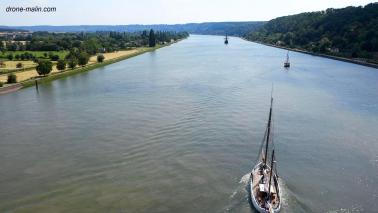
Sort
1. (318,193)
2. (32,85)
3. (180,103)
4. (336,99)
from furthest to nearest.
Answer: (32,85)
(336,99)
(180,103)
(318,193)

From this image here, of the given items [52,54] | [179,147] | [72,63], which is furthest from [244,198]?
[52,54]

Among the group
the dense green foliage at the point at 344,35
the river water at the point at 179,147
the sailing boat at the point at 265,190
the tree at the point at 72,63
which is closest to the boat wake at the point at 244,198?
the river water at the point at 179,147

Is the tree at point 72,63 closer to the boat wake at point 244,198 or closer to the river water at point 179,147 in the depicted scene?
the river water at point 179,147

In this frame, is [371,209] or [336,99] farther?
[336,99]

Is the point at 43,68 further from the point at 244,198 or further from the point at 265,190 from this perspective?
the point at 265,190

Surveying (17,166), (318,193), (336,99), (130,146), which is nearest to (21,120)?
(17,166)

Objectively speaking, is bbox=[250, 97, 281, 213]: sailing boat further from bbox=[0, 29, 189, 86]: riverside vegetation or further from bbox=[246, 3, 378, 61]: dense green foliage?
bbox=[246, 3, 378, 61]: dense green foliage

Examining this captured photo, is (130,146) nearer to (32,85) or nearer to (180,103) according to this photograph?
(180,103)

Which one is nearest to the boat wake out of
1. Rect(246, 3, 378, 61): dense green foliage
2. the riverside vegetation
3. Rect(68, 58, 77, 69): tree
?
the riverside vegetation
